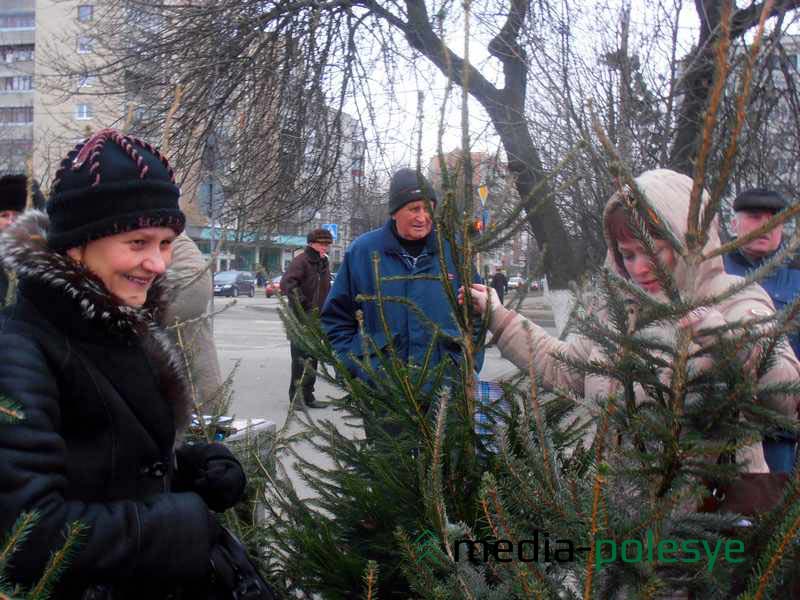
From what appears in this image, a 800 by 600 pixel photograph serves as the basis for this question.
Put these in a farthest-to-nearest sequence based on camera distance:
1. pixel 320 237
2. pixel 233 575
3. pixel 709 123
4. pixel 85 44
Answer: pixel 85 44 < pixel 320 237 < pixel 233 575 < pixel 709 123

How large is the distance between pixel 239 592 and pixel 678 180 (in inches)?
49.8

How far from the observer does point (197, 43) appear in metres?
7.74

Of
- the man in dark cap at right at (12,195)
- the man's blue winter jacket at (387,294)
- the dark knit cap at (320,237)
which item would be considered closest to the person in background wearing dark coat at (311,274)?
the dark knit cap at (320,237)

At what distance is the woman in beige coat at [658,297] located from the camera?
128cm

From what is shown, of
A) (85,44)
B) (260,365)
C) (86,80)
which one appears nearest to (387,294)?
(86,80)

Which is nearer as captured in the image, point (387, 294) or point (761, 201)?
point (387, 294)

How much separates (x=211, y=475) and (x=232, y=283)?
1169 inches

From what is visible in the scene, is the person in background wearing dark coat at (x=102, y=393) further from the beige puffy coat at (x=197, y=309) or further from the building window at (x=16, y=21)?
the building window at (x=16, y=21)

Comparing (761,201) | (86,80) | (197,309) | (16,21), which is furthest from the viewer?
(16,21)

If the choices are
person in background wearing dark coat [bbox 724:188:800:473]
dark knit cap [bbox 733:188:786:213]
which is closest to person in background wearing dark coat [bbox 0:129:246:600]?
person in background wearing dark coat [bbox 724:188:800:473]

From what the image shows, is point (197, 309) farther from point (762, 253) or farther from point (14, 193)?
point (762, 253)

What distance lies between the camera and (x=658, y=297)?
136 cm

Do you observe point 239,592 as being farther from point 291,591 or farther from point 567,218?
point 567,218

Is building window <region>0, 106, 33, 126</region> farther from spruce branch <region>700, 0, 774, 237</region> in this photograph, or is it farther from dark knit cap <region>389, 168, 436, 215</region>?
spruce branch <region>700, 0, 774, 237</region>
